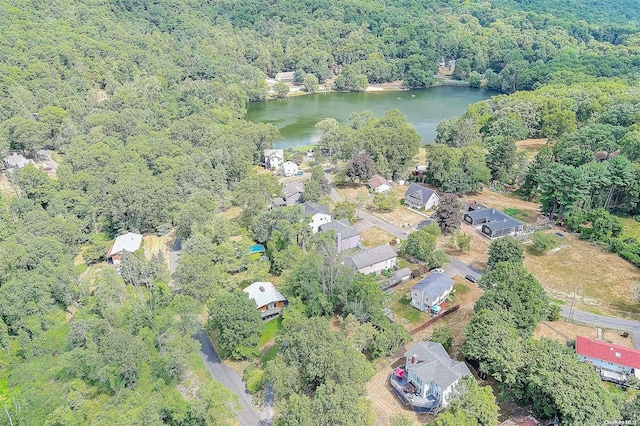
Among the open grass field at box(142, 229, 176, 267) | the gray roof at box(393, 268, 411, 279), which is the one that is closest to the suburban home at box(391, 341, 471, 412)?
the gray roof at box(393, 268, 411, 279)

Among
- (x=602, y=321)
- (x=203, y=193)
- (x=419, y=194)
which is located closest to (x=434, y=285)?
(x=602, y=321)

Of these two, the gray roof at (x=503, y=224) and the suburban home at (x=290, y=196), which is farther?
the suburban home at (x=290, y=196)

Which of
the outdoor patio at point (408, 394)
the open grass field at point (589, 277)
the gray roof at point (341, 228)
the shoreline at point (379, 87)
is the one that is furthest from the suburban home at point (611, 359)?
the shoreline at point (379, 87)

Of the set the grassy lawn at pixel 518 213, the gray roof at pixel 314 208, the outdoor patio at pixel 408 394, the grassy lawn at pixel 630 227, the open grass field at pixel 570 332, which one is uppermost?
the gray roof at pixel 314 208

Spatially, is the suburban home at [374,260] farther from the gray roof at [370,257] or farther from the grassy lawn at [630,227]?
the grassy lawn at [630,227]

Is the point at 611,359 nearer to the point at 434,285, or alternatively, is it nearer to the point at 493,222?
the point at 434,285
